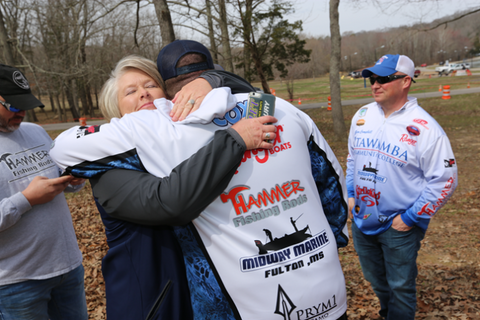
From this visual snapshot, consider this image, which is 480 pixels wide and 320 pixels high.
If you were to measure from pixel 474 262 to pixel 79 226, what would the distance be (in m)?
6.81

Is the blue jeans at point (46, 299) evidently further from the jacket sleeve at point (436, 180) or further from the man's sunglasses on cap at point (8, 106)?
the jacket sleeve at point (436, 180)

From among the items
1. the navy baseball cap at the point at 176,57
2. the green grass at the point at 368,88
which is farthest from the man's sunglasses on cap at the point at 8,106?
the green grass at the point at 368,88

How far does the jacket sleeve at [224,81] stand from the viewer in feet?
5.33

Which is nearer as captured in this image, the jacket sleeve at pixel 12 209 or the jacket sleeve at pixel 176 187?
the jacket sleeve at pixel 176 187

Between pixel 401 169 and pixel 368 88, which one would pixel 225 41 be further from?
pixel 368 88

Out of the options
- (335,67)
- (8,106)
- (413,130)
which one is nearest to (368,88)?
(335,67)

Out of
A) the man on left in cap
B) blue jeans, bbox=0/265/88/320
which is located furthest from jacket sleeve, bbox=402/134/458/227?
blue jeans, bbox=0/265/88/320

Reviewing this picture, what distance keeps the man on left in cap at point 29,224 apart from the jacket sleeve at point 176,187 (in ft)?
3.50

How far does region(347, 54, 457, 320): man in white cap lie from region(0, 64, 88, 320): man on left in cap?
2359 mm

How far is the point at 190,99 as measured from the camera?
148cm

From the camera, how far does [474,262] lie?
458 centimetres

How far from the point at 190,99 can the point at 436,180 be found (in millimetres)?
2133

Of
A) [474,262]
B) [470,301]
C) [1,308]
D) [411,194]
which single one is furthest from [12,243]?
[474,262]

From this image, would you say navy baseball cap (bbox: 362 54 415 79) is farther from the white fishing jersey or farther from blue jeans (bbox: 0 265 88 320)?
blue jeans (bbox: 0 265 88 320)
